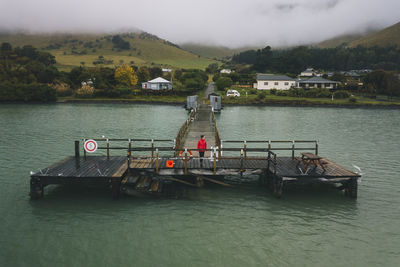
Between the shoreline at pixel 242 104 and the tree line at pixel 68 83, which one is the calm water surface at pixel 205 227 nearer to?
the shoreline at pixel 242 104

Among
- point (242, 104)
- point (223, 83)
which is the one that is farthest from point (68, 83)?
point (242, 104)

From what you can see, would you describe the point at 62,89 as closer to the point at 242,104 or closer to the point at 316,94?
the point at 242,104

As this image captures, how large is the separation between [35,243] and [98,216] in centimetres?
308

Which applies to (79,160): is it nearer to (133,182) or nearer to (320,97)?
(133,182)

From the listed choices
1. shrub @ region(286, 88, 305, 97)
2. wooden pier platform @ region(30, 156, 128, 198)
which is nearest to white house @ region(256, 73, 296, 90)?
shrub @ region(286, 88, 305, 97)

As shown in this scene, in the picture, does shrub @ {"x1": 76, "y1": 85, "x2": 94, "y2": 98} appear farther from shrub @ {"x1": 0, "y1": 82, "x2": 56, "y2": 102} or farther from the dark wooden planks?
the dark wooden planks

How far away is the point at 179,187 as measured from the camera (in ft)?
60.9

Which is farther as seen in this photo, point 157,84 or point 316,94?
point 157,84

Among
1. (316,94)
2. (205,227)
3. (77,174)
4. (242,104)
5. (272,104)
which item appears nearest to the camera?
(205,227)

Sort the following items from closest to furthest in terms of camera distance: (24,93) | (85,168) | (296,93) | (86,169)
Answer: (86,169), (85,168), (24,93), (296,93)

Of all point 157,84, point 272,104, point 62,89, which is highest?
point 157,84

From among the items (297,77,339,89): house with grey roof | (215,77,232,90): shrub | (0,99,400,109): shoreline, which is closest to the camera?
(0,99,400,109): shoreline

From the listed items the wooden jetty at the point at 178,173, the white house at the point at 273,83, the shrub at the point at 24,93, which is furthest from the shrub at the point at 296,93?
the wooden jetty at the point at 178,173

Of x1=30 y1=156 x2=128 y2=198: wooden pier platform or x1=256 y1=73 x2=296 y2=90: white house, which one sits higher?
x1=256 y1=73 x2=296 y2=90: white house
